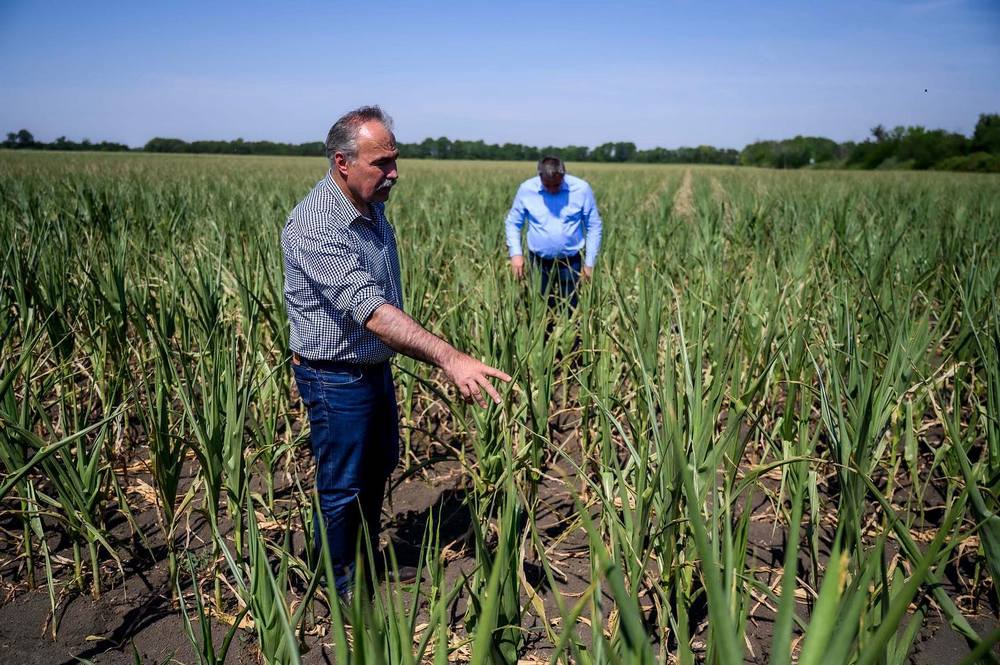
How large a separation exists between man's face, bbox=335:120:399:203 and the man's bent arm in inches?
14.0

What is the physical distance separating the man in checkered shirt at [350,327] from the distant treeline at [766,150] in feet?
131

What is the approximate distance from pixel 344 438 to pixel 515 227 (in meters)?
2.64

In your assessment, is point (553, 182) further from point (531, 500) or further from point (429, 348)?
point (429, 348)

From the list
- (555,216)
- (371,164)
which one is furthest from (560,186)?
(371,164)

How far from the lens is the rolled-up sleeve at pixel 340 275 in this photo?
1.73m

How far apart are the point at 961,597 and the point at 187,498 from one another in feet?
7.41

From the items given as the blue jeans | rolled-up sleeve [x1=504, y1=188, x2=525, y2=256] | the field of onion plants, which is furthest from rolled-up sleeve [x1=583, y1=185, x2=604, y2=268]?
the blue jeans

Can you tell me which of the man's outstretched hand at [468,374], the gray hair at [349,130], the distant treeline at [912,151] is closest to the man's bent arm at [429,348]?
the man's outstretched hand at [468,374]

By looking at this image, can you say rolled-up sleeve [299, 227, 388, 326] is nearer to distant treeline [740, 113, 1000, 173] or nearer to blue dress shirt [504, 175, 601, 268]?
blue dress shirt [504, 175, 601, 268]

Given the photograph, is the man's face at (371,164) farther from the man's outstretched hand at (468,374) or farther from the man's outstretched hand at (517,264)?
the man's outstretched hand at (517,264)

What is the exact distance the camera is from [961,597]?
196 centimetres

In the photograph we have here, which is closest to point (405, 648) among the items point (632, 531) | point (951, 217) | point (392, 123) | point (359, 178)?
point (632, 531)

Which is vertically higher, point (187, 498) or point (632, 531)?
point (632, 531)

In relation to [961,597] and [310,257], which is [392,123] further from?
[961,597]
